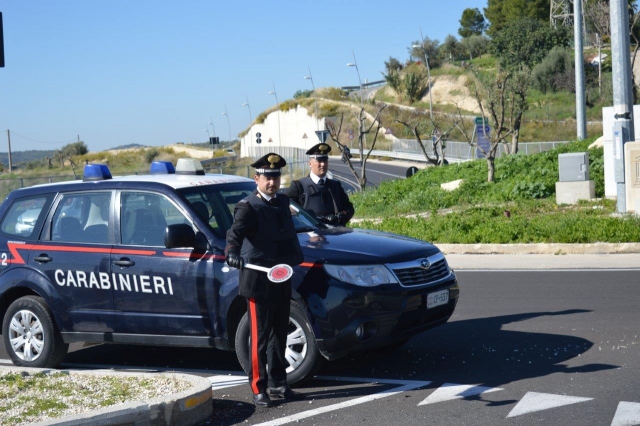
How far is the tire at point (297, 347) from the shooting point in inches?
288

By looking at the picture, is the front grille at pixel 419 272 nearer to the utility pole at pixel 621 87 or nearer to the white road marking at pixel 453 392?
the white road marking at pixel 453 392

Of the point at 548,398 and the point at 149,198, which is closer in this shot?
the point at 548,398

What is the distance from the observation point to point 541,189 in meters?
22.2

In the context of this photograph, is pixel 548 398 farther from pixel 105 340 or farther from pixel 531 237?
pixel 531 237

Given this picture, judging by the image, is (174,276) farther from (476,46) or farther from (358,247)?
(476,46)

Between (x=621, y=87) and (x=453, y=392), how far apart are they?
43.0 feet

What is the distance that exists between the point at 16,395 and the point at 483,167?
21.7 metres

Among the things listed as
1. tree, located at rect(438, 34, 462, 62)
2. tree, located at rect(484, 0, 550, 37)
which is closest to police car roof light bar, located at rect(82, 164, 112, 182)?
tree, located at rect(484, 0, 550, 37)

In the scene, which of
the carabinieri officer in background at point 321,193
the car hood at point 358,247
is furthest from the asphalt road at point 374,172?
the car hood at point 358,247

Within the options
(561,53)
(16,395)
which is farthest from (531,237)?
(561,53)

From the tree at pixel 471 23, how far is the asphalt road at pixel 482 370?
116 m

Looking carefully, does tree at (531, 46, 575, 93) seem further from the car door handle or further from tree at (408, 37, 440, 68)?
the car door handle

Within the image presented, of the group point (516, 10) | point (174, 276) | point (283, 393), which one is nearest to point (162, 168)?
point (174, 276)

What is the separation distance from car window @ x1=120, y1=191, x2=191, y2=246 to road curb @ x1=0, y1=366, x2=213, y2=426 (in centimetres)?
168
